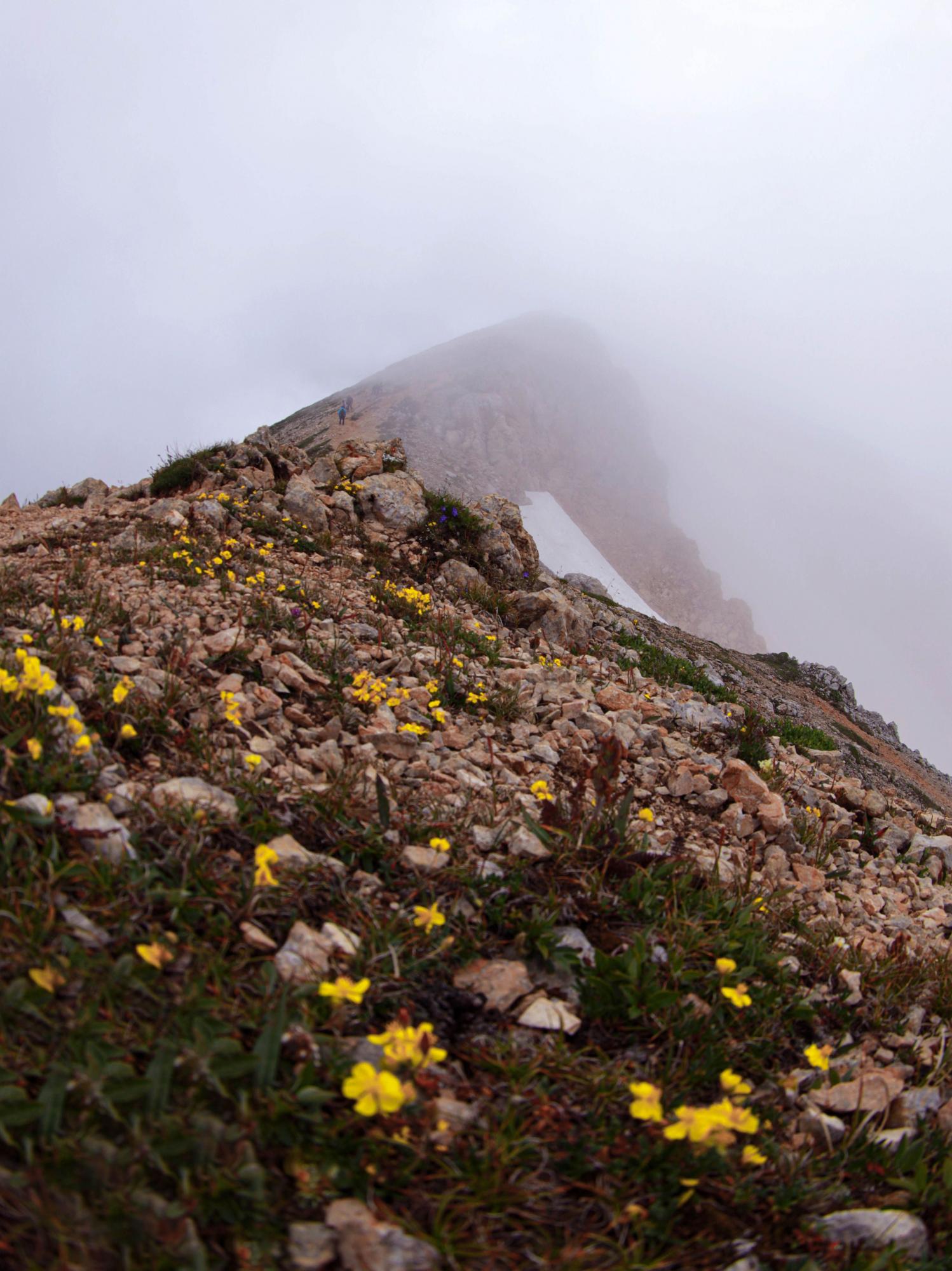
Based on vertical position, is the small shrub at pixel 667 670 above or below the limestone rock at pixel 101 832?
above

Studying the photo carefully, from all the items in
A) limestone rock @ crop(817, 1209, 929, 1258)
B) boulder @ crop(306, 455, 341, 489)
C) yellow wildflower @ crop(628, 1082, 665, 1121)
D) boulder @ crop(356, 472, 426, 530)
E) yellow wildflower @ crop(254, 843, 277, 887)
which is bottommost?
limestone rock @ crop(817, 1209, 929, 1258)

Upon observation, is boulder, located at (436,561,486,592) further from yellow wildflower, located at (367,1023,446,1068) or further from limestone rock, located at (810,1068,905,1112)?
yellow wildflower, located at (367,1023,446,1068)

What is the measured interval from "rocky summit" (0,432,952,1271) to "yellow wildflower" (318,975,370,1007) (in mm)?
94

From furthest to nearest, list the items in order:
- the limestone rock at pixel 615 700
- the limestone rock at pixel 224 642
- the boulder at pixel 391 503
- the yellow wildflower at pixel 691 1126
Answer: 1. the boulder at pixel 391 503
2. the limestone rock at pixel 615 700
3. the limestone rock at pixel 224 642
4. the yellow wildflower at pixel 691 1126

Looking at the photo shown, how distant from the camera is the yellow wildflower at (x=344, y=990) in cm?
174

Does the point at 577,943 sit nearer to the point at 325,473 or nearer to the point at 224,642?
the point at 224,642

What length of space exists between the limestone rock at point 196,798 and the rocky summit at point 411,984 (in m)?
0.02

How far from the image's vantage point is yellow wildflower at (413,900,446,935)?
2162mm

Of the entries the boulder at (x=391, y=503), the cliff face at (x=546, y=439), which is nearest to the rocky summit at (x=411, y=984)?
the boulder at (x=391, y=503)

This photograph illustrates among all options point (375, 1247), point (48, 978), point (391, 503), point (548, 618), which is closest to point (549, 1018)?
point (375, 1247)

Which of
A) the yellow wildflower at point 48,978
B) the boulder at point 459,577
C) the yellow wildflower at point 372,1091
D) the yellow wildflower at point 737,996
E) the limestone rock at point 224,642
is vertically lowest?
the yellow wildflower at point 372,1091

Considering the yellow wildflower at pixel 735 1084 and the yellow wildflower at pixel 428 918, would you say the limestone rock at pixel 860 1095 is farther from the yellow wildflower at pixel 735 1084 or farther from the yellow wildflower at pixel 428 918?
the yellow wildflower at pixel 428 918

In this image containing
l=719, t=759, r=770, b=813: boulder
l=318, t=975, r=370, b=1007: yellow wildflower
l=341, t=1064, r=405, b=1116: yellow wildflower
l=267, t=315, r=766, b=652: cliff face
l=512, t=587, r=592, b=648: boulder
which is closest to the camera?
l=341, t=1064, r=405, b=1116: yellow wildflower

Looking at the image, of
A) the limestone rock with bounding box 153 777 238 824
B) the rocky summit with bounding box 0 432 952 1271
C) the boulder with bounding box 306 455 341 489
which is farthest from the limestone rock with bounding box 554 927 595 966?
the boulder with bounding box 306 455 341 489
